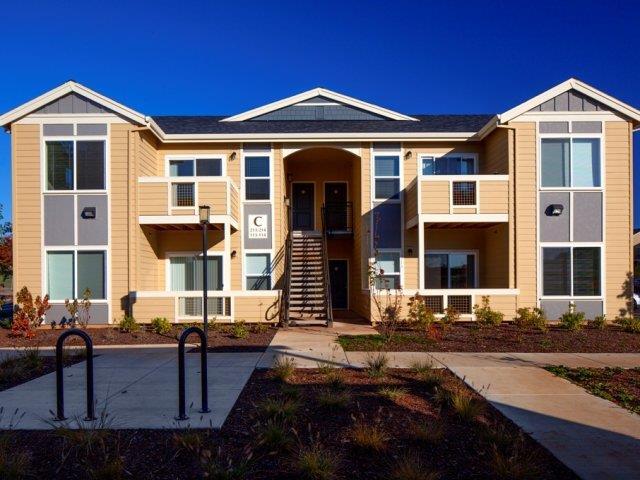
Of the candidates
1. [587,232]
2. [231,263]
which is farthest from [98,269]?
[587,232]

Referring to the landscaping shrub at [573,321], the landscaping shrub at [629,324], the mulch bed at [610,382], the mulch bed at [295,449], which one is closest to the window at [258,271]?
the landscaping shrub at [573,321]

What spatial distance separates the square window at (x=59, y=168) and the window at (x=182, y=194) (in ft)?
9.73

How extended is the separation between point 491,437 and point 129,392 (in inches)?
184

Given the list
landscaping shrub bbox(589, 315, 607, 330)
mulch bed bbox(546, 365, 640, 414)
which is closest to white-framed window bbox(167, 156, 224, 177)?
mulch bed bbox(546, 365, 640, 414)

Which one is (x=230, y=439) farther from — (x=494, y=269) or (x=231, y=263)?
(x=494, y=269)

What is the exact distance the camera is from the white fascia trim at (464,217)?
44.4 feet

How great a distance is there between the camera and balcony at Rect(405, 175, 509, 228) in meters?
13.6

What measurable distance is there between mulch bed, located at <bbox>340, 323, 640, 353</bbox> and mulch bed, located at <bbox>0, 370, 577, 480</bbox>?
173 inches

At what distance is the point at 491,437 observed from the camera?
14.3 ft

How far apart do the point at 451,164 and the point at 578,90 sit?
4160 millimetres

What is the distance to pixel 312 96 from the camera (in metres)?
17.3

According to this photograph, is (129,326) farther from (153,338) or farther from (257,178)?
(257,178)

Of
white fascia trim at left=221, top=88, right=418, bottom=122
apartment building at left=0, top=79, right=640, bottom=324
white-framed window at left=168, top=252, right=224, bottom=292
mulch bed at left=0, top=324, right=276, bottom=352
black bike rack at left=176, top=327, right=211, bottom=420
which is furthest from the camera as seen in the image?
white fascia trim at left=221, top=88, right=418, bottom=122

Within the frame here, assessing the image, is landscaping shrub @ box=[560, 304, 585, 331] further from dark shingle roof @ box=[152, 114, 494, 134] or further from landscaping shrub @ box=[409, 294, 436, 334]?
dark shingle roof @ box=[152, 114, 494, 134]
